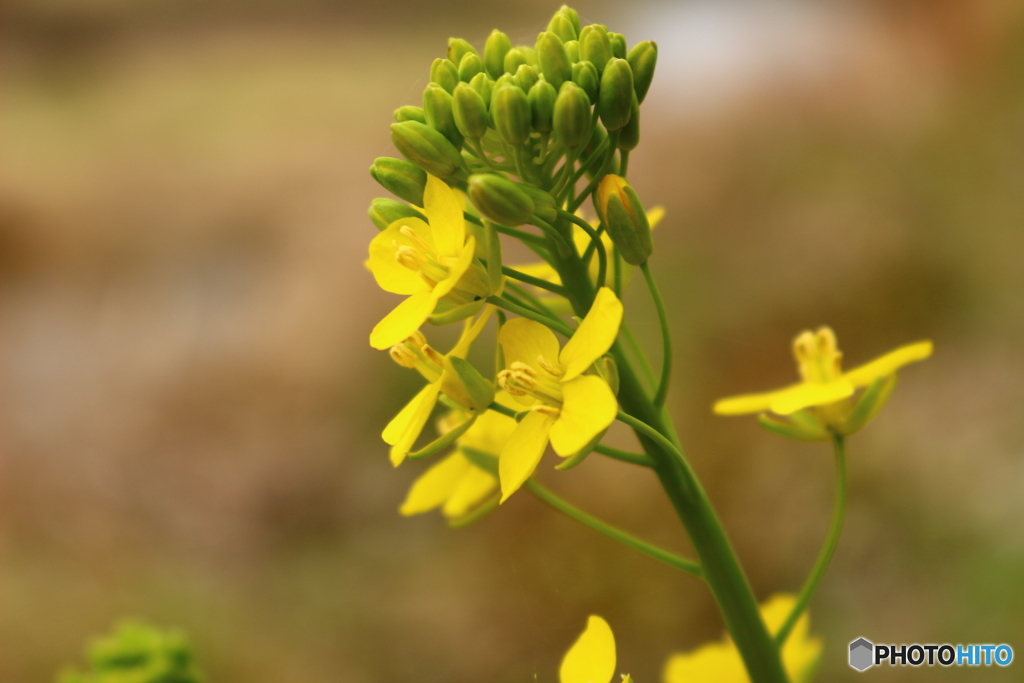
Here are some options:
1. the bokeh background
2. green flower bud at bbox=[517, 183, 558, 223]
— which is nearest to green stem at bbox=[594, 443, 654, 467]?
green flower bud at bbox=[517, 183, 558, 223]

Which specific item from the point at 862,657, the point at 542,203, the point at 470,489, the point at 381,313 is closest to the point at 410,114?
the point at 542,203

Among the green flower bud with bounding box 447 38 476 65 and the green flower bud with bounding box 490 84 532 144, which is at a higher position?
the green flower bud with bounding box 447 38 476 65

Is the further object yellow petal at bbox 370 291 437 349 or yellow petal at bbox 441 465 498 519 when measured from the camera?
yellow petal at bbox 441 465 498 519

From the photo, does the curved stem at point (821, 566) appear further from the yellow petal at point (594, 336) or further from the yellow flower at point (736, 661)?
the yellow petal at point (594, 336)

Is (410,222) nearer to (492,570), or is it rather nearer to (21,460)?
(492,570)

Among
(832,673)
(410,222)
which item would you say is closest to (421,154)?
(410,222)

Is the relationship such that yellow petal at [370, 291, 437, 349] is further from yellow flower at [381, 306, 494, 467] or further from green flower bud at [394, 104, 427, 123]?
green flower bud at [394, 104, 427, 123]

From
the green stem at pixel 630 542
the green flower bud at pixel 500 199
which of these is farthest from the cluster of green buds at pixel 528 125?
the green stem at pixel 630 542

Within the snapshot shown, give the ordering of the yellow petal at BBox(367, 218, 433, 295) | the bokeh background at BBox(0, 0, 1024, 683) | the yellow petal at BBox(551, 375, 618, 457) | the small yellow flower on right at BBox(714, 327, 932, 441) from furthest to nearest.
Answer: the bokeh background at BBox(0, 0, 1024, 683), the small yellow flower on right at BBox(714, 327, 932, 441), the yellow petal at BBox(367, 218, 433, 295), the yellow petal at BBox(551, 375, 618, 457)
